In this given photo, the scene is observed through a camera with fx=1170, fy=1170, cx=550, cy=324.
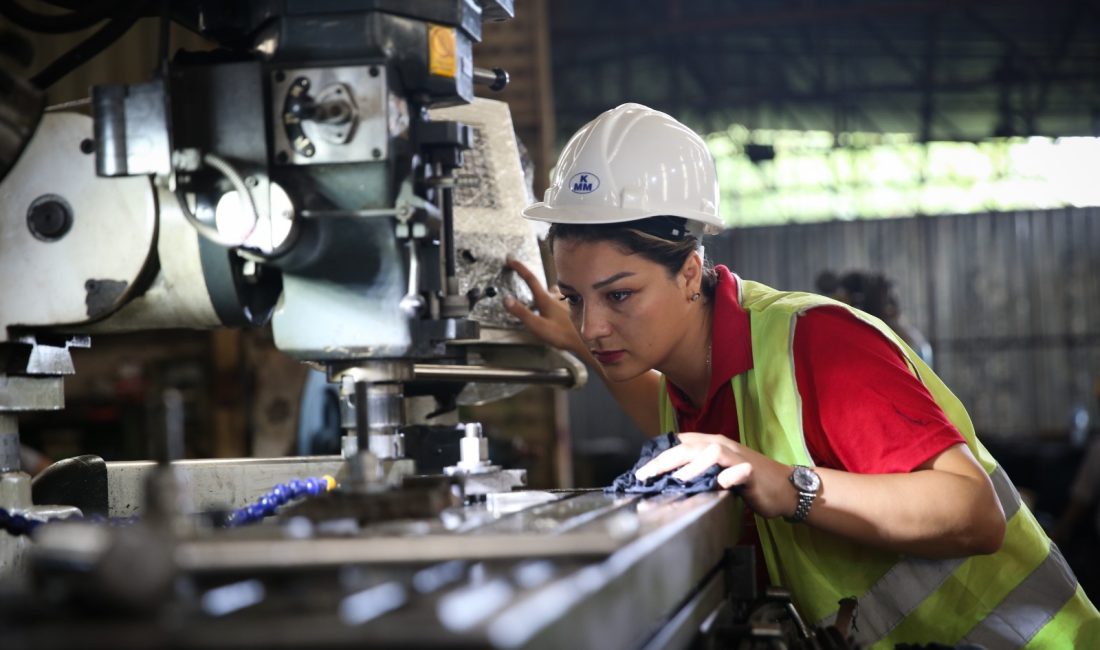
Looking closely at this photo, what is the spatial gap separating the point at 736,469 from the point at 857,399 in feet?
0.90

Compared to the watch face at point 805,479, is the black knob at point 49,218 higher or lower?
higher

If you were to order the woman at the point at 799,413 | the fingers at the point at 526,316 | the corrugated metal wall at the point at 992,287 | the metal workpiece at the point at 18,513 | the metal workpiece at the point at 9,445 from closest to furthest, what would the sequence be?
the metal workpiece at the point at 18,513 → the metal workpiece at the point at 9,445 → the woman at the point at 799,413 → the fingers at the point at 526,316 → the corrugated metal wall at the point at 992,287

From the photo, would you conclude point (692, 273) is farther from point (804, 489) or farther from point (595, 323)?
point (804, 489)

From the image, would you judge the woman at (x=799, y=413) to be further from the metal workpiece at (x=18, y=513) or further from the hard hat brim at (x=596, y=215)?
the metal workpiece at (x=18, y=513)

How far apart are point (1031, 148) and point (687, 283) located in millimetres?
8997

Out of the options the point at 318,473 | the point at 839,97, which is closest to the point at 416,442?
the point at 318,473

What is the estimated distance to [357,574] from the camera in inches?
29.5

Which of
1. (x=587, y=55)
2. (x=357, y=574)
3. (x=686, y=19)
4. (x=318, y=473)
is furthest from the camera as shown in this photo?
(x=587, y=55)

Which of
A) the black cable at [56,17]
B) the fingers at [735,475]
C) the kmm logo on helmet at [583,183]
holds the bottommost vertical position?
the fingers at [735,475]

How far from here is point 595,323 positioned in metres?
1.81

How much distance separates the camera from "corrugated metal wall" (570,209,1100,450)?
985 centimetres

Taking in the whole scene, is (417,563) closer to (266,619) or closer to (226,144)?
(266,619)

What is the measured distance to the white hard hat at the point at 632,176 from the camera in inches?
72.3

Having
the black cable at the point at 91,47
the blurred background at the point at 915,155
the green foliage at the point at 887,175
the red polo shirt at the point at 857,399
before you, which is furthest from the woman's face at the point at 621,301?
the green foliage at the point at 887,175
